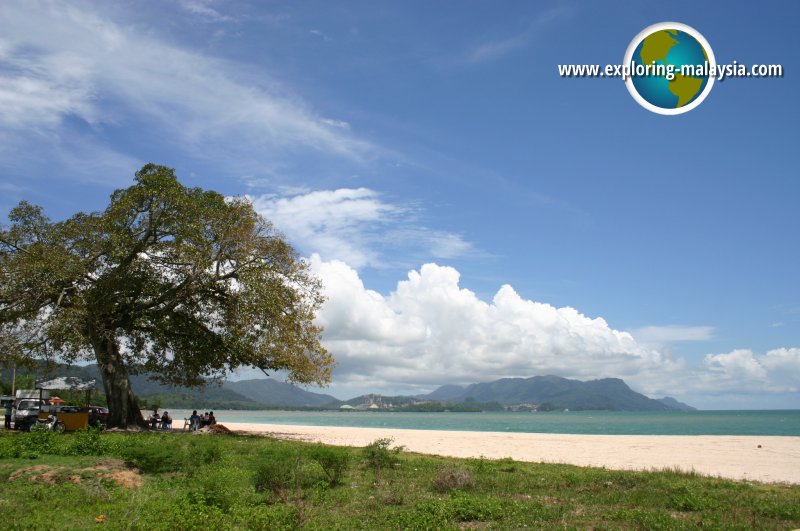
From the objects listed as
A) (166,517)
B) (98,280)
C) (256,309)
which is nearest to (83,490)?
(166,517)

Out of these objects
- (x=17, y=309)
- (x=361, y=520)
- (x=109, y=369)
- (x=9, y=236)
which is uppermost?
(x=9, y=236)

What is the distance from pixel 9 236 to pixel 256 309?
11422 mm

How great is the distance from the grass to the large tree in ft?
33.8

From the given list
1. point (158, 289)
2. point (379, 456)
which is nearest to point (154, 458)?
point (379, 456)

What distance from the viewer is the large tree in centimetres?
2630

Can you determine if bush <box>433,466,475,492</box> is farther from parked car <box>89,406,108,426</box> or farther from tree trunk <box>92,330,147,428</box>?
parked car <box>89,406,108,426</box>

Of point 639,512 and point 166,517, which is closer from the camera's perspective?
point 166,517

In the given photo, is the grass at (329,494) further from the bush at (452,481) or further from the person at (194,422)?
the person at (194,422)

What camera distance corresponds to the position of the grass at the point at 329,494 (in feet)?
33.3

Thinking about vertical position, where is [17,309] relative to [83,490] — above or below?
above

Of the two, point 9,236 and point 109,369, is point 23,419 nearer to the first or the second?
point 109,369

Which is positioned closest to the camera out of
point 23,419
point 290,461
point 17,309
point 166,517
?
point 166,517

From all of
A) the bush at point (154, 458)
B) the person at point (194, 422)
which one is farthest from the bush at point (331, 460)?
the person at point (194, 422)

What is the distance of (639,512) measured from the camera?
35.4ft
